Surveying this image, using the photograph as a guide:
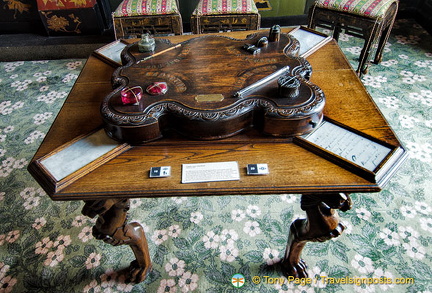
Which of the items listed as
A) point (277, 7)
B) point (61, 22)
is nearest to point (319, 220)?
point (277, 7)

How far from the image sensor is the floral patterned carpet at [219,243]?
1.49 m

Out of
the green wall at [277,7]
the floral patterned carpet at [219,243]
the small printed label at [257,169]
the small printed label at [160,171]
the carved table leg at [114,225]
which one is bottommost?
the floral patterned carpet at [219,243]

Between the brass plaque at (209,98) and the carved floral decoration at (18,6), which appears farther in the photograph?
the carved floral decoration at (18,6)

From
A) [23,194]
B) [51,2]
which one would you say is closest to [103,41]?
[51,2]

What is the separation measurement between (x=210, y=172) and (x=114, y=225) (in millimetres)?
450

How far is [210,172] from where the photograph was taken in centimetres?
106

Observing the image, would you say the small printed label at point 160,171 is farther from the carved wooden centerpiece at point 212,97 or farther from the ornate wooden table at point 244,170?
the carved wooden centerpiece at point 212,97

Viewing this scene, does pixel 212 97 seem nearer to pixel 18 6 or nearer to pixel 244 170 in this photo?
pixel 244 170

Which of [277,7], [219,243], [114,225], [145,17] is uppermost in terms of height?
[145,17]

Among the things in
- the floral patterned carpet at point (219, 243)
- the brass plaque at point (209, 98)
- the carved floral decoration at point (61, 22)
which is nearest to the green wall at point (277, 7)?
the carved floral decoration at point (61, 22)

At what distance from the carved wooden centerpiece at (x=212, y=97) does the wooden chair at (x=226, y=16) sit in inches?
43.1

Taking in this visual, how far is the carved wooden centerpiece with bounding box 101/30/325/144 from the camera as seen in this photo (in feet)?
3.75

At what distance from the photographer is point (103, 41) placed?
10.9 feet

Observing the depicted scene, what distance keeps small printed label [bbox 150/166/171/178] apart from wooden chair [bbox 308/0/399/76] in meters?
2.12
